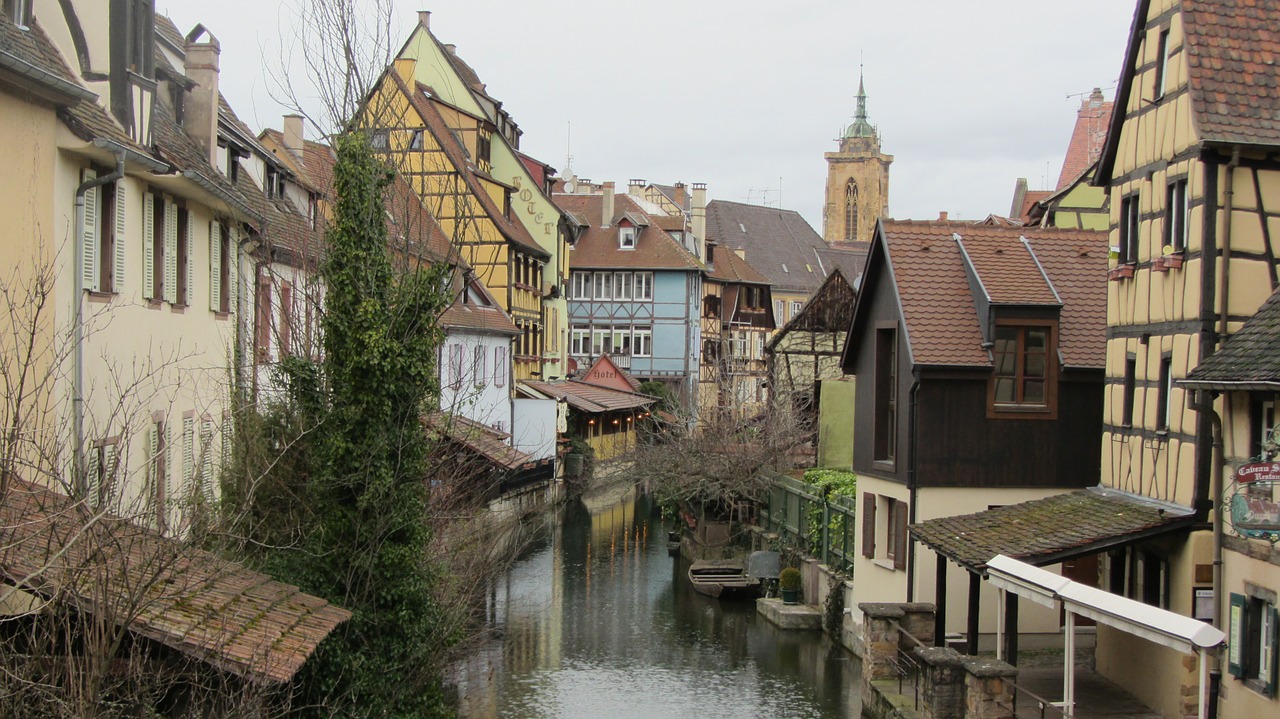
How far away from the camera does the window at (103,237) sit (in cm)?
1267

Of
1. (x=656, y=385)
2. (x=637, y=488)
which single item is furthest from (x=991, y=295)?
(x=656, y=385)

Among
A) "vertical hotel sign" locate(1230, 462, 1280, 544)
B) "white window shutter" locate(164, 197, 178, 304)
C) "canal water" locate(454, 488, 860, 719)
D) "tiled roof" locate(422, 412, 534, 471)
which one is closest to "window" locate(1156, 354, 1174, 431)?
"vertical hotel sign" locate(1230, 462, 1280, 544)

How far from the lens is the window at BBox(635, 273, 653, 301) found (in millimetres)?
61531

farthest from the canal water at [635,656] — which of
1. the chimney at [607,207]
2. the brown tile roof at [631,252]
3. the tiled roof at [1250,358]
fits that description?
the chimney at [607,207]

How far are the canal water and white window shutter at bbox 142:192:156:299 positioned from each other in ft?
22.7

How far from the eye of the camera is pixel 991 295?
19766 millimetres

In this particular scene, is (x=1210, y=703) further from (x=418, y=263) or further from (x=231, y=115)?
(x=231, y=115)

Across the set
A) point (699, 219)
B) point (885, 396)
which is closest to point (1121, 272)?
point (885, 396)

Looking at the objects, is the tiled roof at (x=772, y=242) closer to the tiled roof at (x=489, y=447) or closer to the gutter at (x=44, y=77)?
the tiled roof at (x=489, y=447)

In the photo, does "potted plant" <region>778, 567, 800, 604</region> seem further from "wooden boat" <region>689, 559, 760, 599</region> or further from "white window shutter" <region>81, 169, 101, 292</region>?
"white window shutter" <region>81, 169, 101, 292</region>

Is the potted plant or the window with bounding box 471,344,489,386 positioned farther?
the potted plant

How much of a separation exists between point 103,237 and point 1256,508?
10991mm

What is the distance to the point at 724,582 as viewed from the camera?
90.1 feet

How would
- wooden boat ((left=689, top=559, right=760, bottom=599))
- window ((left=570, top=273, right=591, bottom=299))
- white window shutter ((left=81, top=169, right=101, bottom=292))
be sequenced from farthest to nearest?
window ((left=570, top=273, right=591, bottom=299))
wooden boat ((left=689, top=559, right=760, bottom=599))
white window shutter ((left=81, top=169, right=101, bottom=292))
